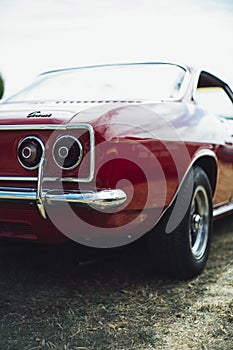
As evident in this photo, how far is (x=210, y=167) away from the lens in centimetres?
377

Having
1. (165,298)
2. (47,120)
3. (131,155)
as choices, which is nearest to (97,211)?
(131,155)

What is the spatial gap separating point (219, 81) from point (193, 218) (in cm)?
145

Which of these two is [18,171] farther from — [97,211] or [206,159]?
[206,159]

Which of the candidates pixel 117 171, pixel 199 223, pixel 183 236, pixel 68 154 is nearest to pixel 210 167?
pixel 199 223

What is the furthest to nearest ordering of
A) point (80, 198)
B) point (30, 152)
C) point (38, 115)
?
point (38, 115)
point (30, 152)
point (80, 198)

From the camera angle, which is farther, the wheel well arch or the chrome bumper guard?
the wheel well arch

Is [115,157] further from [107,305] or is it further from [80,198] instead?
[107,305]

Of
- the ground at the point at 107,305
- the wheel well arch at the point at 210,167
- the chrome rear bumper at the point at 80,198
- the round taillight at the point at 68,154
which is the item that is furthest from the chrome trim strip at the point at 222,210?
the round taillight at the point at 68,154

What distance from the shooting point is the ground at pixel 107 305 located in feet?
8.39

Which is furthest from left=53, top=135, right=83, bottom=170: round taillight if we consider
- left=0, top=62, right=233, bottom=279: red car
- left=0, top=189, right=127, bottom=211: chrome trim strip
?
left=0, top=189, right=127, bottom=211: chrome trim strip

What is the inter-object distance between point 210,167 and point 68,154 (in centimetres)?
138

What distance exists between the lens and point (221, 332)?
2.65 meters

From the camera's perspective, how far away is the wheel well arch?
3637 millimetres

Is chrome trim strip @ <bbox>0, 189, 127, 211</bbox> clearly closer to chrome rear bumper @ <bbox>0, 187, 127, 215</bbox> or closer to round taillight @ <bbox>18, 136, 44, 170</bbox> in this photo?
chrome rear bumper @ <bbox>0, 187, 127, 215</bbox>
